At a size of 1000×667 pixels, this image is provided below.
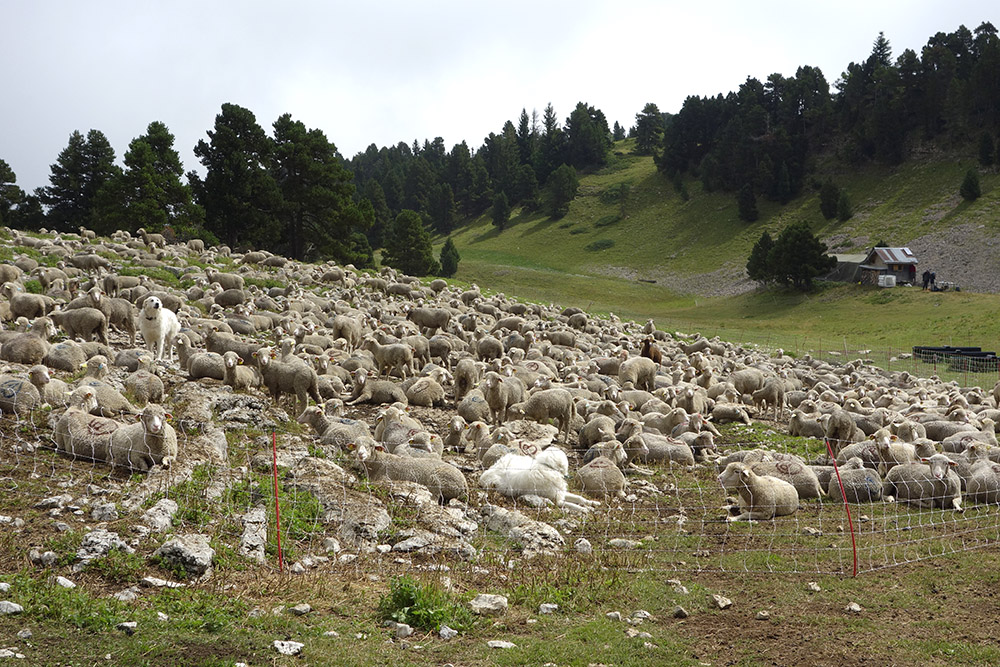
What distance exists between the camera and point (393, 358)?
70.9 feet

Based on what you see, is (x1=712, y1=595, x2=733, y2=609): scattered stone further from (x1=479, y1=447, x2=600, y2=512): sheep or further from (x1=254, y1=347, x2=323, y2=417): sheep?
(x1=254, y1=347, x2=323, y2=417): sheep

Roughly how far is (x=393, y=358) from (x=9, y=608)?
1462 centimetres

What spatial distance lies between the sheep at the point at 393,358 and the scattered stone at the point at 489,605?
13178mm

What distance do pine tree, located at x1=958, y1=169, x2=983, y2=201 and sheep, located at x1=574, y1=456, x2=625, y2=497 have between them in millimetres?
95778

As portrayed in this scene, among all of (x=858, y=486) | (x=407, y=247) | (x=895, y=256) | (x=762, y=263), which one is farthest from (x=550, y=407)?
(x=895, y=256)

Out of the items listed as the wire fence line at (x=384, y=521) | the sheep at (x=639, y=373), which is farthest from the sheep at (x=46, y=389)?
the sheep at (x=639, y=373)

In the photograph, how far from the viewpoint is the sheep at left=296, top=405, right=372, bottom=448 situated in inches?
547

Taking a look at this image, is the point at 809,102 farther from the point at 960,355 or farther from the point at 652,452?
the point at 652,452

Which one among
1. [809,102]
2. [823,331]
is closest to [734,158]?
[809,102]

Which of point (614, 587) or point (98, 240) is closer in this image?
point (614, 587)

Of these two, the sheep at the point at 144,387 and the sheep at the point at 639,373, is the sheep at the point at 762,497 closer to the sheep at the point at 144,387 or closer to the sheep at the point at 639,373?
the sheep at the point at 144,387

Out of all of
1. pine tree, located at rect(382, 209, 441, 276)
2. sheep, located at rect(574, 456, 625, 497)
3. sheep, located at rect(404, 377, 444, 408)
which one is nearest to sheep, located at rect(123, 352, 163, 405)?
sheep, located at rect(404, 377, 444, 408)

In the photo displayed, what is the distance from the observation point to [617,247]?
120m

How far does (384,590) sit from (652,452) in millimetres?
8232
